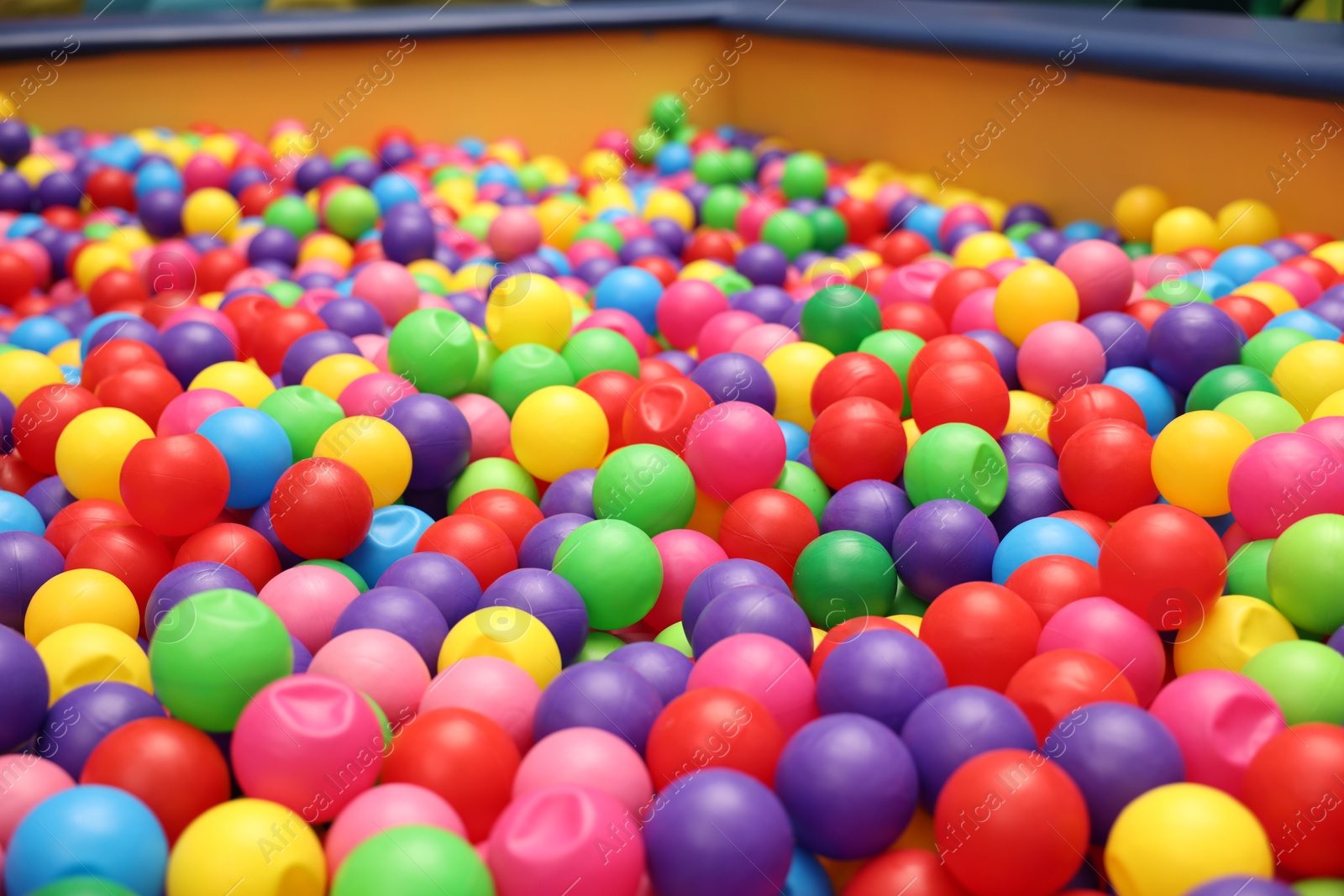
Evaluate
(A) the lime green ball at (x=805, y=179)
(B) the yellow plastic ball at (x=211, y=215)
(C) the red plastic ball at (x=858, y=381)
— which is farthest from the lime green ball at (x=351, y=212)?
(C) the red plastic ball at (x=858, y=381)

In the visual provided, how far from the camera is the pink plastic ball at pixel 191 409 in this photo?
1828 millimetres

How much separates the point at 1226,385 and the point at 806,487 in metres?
0.72

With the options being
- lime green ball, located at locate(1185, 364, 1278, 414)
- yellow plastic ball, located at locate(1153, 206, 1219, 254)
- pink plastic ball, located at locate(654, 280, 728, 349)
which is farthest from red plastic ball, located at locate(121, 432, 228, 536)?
yellow plastic ball, located at locate(1153, 206, 1219, 254)

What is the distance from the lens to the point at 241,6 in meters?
4.63

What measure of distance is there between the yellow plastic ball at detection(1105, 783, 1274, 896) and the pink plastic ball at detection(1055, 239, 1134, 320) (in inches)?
53.1

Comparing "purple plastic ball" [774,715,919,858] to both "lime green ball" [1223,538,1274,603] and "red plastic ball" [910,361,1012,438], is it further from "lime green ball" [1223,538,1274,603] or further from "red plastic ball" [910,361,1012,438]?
"red plastic ball" [910,361,1012,438]

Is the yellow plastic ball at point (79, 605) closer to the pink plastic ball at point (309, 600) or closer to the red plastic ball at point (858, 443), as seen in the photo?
the pink plastic ball at point (309, 600)

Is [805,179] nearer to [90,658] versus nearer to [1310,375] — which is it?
[1310,375]

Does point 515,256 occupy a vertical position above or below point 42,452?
below

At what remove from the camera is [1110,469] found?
1655mm

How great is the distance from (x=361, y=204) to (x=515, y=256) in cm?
49

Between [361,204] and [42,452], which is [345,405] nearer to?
[42,452]

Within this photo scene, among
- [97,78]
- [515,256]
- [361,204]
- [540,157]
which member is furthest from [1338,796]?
[97,78]

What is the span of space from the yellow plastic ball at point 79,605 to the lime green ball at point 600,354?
3.01 ft
